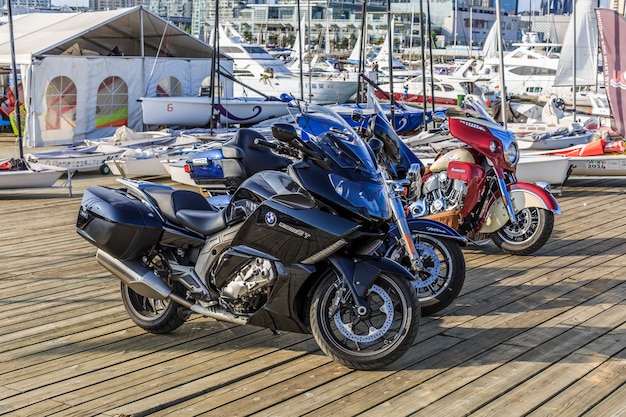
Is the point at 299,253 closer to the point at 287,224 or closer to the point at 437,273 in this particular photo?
the point at 287,224

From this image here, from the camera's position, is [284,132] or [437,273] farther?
[437,273]

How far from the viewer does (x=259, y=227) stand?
457 cm

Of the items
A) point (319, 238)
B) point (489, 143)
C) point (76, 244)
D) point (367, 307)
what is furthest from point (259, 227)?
point (76, 244)

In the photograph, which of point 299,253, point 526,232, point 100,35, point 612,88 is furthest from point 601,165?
point 100,35

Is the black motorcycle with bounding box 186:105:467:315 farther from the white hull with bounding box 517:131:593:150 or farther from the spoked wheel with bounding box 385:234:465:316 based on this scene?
the white hull with bounding box 517:131:593:150

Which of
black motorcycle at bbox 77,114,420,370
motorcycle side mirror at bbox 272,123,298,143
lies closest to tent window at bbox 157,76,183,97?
black motorcycle at bbox 77,114,420,370

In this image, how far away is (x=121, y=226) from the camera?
492 centimetres

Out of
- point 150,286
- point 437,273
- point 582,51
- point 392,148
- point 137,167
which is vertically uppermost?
point 582,51

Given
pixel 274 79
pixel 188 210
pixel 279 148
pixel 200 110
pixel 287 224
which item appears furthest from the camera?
pixel 274 79

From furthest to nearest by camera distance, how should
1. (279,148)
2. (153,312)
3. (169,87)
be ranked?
(169,87), (153,312), (279,148)

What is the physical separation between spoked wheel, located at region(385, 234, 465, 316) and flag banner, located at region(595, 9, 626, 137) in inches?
254

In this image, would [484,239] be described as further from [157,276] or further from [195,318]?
[157,276]

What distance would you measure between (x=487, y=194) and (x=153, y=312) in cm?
335

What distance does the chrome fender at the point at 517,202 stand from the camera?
7.25 m
